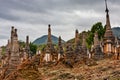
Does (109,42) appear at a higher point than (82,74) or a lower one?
higher

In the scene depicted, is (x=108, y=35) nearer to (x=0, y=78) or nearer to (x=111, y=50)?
(x=111, y=50)

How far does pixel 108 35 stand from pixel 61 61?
9376mm

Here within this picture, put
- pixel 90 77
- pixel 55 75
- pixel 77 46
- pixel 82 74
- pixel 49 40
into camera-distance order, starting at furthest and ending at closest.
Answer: pixel 49 40
pixel 77 46
pixel 55 75
pixel 82 74
pixel 90 77

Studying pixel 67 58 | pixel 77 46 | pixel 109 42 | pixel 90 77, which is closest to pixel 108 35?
pixel 109 42

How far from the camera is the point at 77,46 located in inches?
1613

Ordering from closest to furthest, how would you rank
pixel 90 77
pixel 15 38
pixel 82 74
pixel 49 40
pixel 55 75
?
1. pixel 90 77
2. pixel 82 74
3. pixel 55 75
4. pixel 15 38
5. pixel 49 40

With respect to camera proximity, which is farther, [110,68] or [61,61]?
[61,61]

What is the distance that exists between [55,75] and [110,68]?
5.62 metres

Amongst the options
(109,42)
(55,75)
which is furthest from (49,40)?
(55,75)

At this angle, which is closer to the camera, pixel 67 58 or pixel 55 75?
pixel 55 75

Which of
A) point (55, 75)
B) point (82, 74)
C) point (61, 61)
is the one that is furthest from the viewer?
point (61, 61)

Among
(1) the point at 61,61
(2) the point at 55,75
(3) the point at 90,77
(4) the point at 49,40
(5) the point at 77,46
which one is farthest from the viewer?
(4) the point at 49,40

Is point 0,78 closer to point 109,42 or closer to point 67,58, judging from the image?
point 67,58

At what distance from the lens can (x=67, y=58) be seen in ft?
121
